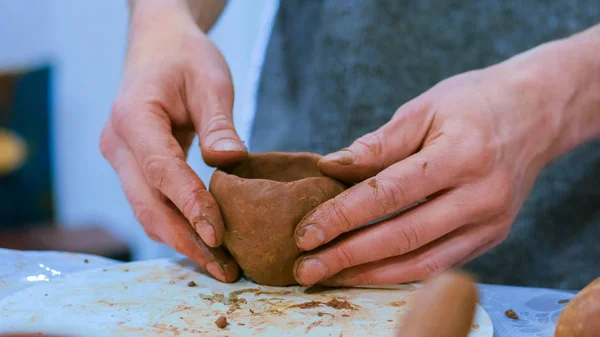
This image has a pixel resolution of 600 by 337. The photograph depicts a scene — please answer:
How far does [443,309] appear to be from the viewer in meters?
0.46

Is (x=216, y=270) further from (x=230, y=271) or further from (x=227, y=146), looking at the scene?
(x=227, y=146)

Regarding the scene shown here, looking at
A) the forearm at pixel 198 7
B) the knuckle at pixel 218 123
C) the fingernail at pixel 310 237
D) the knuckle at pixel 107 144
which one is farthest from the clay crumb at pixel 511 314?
the forearm at pixel 198 7

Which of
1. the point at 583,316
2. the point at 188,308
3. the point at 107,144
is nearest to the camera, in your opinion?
the point at 583,316

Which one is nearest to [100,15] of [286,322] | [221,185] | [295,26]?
[295,26]

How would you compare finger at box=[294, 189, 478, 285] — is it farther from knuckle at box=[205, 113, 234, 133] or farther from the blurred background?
the blurred background

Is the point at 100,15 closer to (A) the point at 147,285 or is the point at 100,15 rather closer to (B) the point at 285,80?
(B) the point at 285,80

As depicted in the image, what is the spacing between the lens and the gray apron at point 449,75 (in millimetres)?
1346

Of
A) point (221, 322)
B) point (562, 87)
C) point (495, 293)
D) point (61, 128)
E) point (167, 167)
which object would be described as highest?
point (562, 87)

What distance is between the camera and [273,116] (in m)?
1.71

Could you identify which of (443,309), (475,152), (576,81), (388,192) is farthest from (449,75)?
(443,309)

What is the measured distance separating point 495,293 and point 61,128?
3.41m

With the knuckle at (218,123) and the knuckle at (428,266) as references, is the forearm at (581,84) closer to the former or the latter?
the knuckle at (428,266)

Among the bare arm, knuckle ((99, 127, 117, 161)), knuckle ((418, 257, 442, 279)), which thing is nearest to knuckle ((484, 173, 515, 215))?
knuckle ((418, 257, 442, 279))

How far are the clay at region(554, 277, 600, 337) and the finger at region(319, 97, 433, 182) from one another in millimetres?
386
